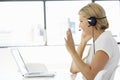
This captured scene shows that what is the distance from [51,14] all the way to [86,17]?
2543 mm

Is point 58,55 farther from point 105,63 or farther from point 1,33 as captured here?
point 105,63

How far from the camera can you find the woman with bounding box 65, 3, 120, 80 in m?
1.60

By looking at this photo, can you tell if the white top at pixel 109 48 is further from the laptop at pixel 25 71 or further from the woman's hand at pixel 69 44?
the laptop at pixel 25 71

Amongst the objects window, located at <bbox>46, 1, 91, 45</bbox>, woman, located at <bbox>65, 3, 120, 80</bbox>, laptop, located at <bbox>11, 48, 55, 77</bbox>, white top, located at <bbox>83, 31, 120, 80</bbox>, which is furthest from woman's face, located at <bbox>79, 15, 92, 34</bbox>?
window, located at <bbox>46, 1, 91, 45</bbox>

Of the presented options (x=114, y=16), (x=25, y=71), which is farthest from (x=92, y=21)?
(x=114, y=16)

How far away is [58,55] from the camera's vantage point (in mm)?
4105

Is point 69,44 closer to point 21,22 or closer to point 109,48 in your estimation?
point 109,48

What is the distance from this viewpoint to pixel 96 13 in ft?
5.54

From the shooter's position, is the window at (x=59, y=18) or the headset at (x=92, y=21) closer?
the headset at (x=92, y=21)

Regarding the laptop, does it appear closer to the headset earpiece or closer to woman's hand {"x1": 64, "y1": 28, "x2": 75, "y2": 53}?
woman's hand {"x1": 64, "y1": 28, "x2": 75, "y2": 53}

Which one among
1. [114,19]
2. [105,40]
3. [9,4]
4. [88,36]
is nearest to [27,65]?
[88,36]

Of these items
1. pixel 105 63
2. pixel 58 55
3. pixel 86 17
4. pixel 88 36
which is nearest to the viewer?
pixel 105 63

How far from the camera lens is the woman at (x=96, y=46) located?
1.60 meters

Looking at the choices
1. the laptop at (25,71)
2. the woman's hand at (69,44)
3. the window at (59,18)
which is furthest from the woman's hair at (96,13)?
the window at (59,18)
